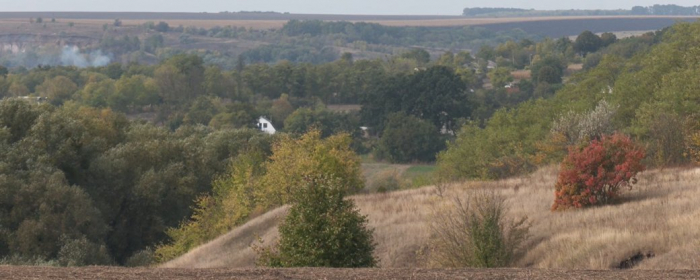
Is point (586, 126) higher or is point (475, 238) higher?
point (475, 238)

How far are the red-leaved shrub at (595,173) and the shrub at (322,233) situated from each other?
8790 millimetres

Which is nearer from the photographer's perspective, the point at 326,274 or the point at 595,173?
the point at 326,274

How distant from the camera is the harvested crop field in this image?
17375 millimetres

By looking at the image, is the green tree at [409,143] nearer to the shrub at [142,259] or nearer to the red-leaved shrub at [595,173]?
the shrub at [142,259]

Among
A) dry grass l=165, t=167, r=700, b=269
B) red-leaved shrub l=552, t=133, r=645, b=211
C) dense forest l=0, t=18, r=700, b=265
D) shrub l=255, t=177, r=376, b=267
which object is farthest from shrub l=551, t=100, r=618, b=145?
shrub l=255, t=177, r=376, b=267

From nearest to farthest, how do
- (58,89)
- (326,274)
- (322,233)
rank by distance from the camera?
(326,274), (322,233), (58,89)

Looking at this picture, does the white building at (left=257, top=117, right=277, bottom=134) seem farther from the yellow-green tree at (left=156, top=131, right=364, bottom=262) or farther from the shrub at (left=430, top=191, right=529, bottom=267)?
the shrub at (left=430, top=191, right=529, bottom=267)

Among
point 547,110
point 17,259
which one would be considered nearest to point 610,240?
point 17,259

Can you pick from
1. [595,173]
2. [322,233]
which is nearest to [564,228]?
[595,173]

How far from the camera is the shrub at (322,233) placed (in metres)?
23.6

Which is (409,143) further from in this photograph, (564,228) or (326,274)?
(326,274)

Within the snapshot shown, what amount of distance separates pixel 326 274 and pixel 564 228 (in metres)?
11.6

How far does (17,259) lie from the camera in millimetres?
39375

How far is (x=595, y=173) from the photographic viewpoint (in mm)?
31344
